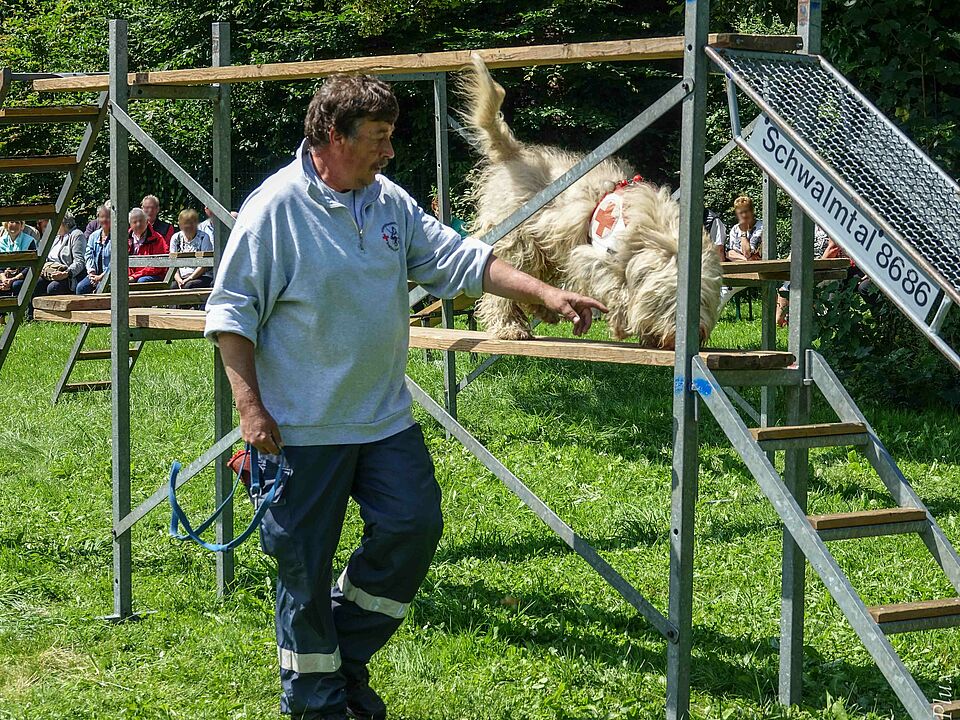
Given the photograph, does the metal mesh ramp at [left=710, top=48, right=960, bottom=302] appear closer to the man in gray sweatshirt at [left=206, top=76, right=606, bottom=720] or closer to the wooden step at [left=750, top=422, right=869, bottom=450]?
the wooden step at [left=750, top=422, right=869, bottom=450]

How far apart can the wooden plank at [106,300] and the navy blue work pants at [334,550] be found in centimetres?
232

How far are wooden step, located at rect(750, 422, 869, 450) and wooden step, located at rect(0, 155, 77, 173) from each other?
13.1 feet

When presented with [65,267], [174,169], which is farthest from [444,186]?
[65,267]

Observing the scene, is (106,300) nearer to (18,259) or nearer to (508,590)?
(18,259)

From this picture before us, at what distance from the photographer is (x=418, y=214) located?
13.8 feet

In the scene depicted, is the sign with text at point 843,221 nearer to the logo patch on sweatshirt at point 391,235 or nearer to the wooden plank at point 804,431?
the wooden plank at point 804,431

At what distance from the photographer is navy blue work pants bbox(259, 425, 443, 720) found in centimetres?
387

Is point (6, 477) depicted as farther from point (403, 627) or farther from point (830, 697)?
point (830, 697)

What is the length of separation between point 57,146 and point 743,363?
2126 cm

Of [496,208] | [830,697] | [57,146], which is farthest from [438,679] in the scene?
[57,146]

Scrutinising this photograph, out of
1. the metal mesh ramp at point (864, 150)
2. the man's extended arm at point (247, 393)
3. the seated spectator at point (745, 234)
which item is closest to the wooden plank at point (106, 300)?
the man's extended arm at point (247, 393)

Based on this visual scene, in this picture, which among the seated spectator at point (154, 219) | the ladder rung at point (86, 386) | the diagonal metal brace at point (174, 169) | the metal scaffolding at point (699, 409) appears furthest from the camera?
the seated spectator at point (154, 219)

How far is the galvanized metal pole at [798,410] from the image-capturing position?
3.97 metres

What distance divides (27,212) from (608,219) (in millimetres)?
3058
